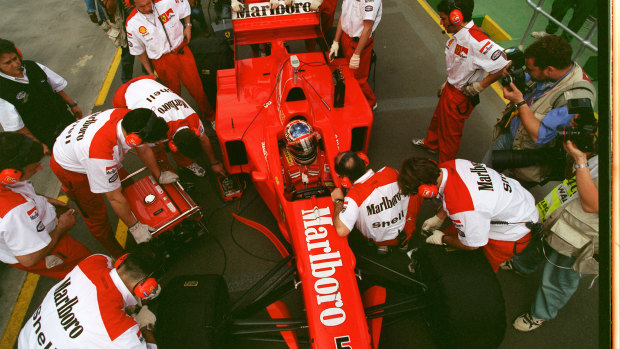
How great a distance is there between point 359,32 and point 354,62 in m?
0.40

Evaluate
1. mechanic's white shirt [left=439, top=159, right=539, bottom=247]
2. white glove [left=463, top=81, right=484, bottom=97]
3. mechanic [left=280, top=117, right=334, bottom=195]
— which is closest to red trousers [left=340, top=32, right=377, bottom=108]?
white glove [left=463, top=81, right=484, bottom=97]

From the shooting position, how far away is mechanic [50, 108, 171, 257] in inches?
116

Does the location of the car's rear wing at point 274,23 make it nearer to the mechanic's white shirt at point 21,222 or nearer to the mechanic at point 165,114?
the mechanic at point 165,114

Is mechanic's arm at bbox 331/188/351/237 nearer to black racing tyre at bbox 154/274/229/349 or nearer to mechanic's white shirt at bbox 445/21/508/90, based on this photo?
black racing tyre at bbox 154/274/229/349

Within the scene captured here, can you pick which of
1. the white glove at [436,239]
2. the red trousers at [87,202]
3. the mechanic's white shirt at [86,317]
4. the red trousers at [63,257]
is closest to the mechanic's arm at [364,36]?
the white glove at [436,239]

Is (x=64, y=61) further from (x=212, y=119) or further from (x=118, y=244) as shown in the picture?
(x=118, y=244)

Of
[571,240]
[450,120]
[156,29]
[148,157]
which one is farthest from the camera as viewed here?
[156,29]

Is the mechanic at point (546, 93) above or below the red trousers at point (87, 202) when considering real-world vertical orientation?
above

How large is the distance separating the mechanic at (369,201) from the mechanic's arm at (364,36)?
2.03 meters

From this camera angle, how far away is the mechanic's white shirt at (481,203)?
7.93 ft

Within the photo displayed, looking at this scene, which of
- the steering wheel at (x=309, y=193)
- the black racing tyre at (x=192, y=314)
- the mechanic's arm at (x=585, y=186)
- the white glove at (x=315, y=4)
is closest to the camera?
the mechanic's arm at (x=585, y=186)

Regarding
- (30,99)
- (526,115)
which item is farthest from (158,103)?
(526,115)

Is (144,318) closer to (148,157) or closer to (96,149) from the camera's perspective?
(96,149)

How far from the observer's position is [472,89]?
11.7 feet
